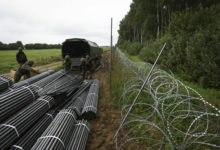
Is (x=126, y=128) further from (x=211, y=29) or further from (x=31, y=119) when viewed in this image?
(x=211, y=29)

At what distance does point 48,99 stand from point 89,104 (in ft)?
4.71

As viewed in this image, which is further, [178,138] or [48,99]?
[48,99]

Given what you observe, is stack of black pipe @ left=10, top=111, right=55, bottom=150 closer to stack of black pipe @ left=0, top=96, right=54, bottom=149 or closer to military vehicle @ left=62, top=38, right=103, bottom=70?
stack of black pipe @ left=0, top=96, right=54, bottom=149

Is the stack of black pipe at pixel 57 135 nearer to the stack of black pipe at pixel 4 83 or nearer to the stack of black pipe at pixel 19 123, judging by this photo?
the stack of black pipe at pixel 19 123

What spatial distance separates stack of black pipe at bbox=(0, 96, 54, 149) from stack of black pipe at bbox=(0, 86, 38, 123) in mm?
127

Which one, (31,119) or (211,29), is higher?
(211,29)

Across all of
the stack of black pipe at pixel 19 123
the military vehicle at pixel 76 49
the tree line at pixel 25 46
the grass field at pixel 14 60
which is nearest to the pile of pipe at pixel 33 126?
the stack of black pipe at pixel 19 123

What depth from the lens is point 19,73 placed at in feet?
23.2

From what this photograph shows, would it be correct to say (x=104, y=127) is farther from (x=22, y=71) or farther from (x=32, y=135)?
(x=22, y=71)

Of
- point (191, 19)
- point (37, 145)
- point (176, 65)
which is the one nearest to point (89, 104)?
point (37, 145)

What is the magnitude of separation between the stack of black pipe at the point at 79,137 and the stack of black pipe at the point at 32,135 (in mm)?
894

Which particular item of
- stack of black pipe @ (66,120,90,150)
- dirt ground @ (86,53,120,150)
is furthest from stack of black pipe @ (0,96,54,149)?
dirt ground @ (86,53,120,150)

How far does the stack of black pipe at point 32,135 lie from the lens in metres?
2.83

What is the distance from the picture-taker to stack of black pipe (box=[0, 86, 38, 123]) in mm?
2996
